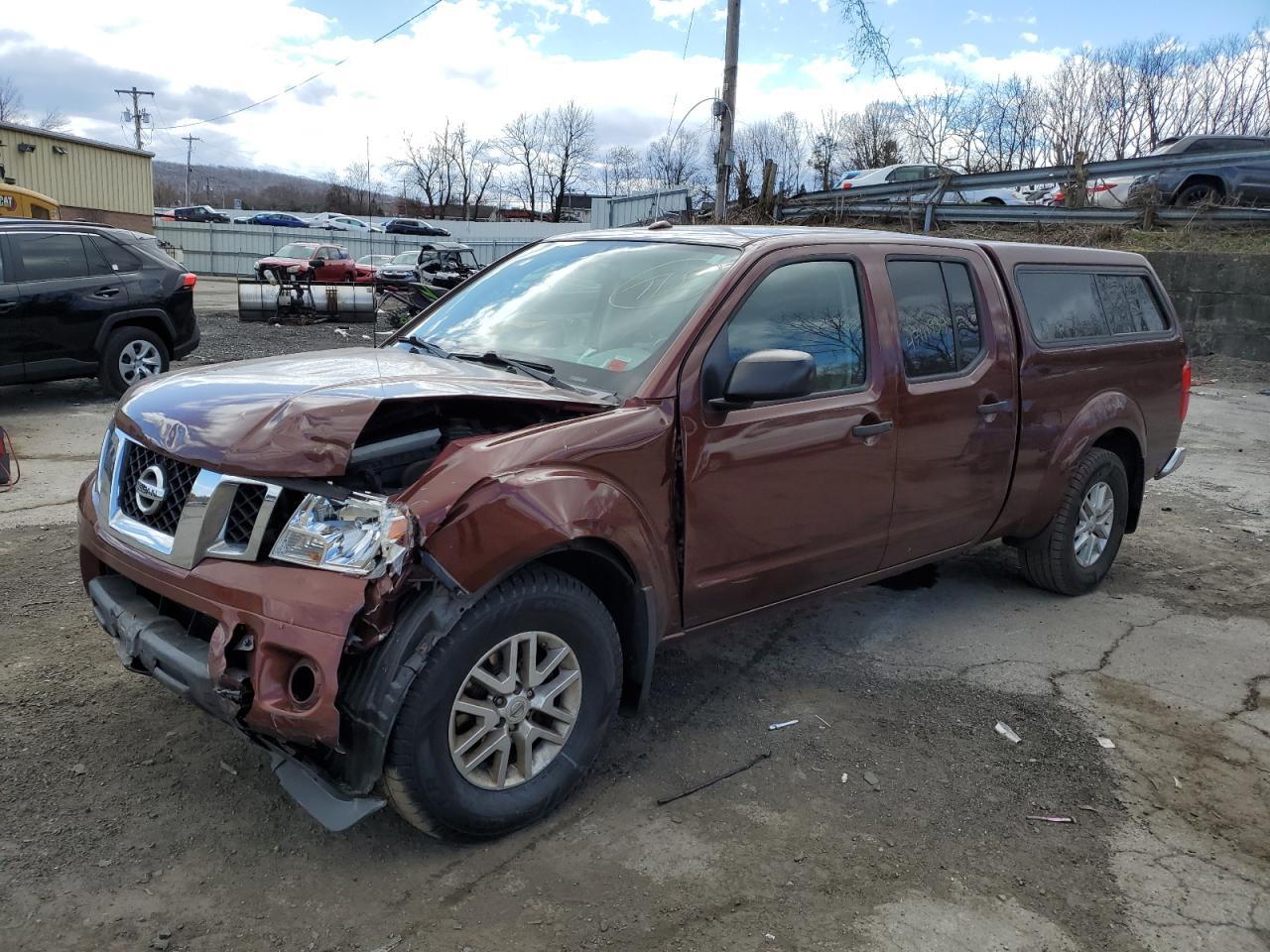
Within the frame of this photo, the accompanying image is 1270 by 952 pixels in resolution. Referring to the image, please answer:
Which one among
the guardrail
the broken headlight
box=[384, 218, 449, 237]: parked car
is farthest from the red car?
box=[384, 218, 449, 237]: parked car

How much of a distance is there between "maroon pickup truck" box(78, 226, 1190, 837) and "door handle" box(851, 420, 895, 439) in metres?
0.04

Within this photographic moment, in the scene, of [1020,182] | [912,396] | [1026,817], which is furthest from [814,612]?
[1020,182]

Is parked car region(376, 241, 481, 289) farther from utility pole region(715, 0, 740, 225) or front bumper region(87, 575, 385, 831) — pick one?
front bumper region(87, 575, 385, 831)

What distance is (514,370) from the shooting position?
346cm

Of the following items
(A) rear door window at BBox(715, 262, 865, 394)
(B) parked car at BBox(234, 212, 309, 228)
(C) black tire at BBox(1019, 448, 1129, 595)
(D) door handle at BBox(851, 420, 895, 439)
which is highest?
(B) parked car at BBox(234, 212, 309, 228)

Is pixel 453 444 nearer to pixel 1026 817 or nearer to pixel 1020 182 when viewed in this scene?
pixel 1026 817

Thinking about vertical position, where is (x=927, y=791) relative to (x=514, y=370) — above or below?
below

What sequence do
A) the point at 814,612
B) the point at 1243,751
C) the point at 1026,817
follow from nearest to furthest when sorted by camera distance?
1. the point at 1026,817
2. the point at 1243,751
3. the point at 814,612

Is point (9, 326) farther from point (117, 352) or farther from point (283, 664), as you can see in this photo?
point (283, 664)

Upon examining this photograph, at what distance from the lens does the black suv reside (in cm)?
867

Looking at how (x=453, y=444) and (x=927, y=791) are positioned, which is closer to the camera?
→ (x=453, y=444)

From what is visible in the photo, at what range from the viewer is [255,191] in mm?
137750

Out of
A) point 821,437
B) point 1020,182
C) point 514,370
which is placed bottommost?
point 821,437

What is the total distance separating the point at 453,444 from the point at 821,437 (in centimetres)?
150
